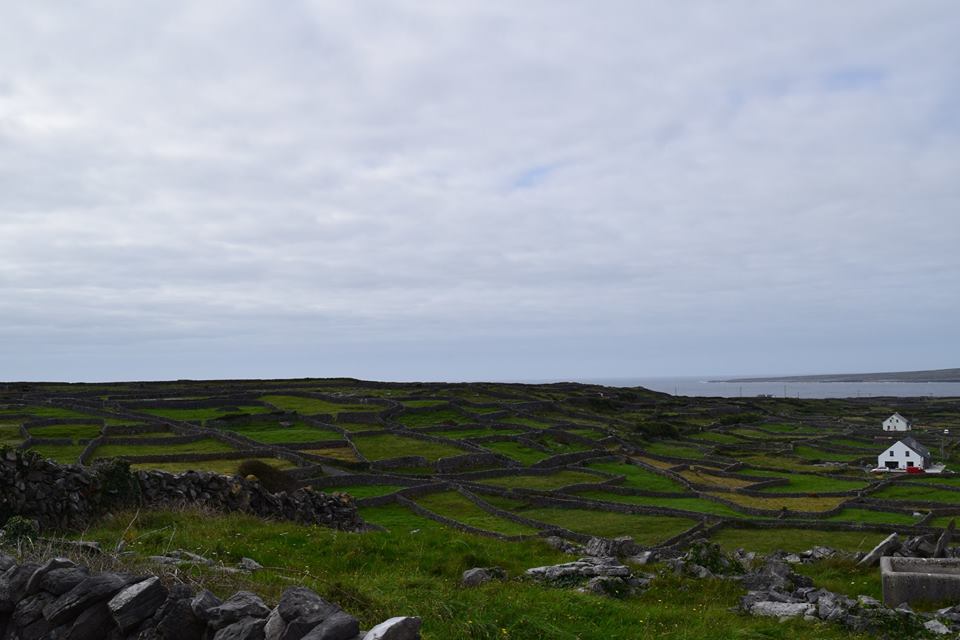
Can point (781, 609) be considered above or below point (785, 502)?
above

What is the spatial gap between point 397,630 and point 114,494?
47.1 feet

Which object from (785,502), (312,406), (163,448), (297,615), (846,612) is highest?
(297,615)

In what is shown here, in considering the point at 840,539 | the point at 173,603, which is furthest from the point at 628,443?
the point at 173,603

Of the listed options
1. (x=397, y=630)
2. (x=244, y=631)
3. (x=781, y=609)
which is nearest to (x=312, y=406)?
(x=781, y=609)

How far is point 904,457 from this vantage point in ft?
231

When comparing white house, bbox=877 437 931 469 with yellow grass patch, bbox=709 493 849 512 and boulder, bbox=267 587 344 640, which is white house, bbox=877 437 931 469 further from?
boulder, bbox=267 587 344 640

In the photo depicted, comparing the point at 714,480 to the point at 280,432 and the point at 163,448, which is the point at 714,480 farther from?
the point at 163,448

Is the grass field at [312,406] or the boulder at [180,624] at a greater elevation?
the boulder at [180,624]

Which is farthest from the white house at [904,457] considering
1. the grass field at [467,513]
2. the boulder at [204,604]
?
the boulder at [204,604]

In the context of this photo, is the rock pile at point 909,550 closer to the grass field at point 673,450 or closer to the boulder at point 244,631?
the boulder at point 244,631

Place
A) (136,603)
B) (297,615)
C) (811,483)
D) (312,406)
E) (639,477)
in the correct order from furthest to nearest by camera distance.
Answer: (312,406) → (639,477) → (811,483) → (136,603) → (297,615)

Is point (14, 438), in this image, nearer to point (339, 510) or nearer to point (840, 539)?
point (339, 510)

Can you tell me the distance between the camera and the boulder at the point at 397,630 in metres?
6.66

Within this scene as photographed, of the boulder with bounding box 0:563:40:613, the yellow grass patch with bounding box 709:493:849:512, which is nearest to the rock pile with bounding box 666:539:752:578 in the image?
the boulder with bounding box 0:563:40:613
